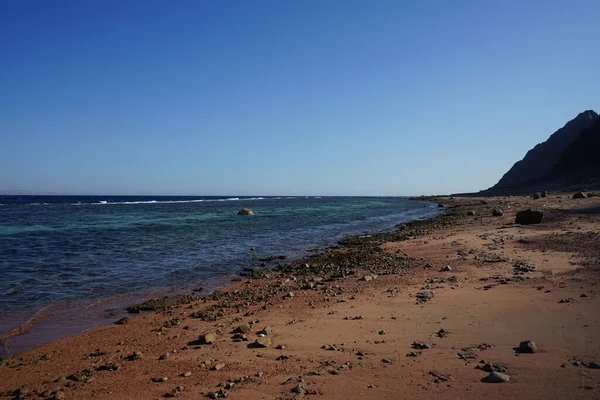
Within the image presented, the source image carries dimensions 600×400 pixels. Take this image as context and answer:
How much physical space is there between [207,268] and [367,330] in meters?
10.5

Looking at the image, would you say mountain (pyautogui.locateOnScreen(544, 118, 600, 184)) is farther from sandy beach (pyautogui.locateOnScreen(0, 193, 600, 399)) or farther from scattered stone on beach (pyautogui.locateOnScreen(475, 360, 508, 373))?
scattered stone on beach (pyautogui.locateOnScreen(475, 360, 508, 373))

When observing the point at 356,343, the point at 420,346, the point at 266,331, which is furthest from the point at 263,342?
the point at 420,346

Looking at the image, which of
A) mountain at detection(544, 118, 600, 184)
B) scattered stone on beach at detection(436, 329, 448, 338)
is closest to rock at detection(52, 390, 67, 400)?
scattered stone on beach at detection(436, 329, 448, 338)

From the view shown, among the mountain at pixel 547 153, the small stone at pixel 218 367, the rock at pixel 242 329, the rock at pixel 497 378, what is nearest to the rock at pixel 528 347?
the rock at pixel 497 378

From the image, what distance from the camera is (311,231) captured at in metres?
31.6

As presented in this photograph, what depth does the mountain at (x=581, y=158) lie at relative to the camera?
7681cm

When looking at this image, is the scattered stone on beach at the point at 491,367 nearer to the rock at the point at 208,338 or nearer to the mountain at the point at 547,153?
the rock at the point at 208,338

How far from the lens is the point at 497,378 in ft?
17.2

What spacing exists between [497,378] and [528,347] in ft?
4.14

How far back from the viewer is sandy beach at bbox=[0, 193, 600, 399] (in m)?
5.36

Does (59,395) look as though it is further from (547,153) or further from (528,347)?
(547,153)

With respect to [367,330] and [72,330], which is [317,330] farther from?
[72,330]

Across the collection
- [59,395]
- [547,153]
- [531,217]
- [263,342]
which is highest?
[547,153]

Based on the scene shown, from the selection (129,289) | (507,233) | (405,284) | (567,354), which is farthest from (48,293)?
(507,233)
